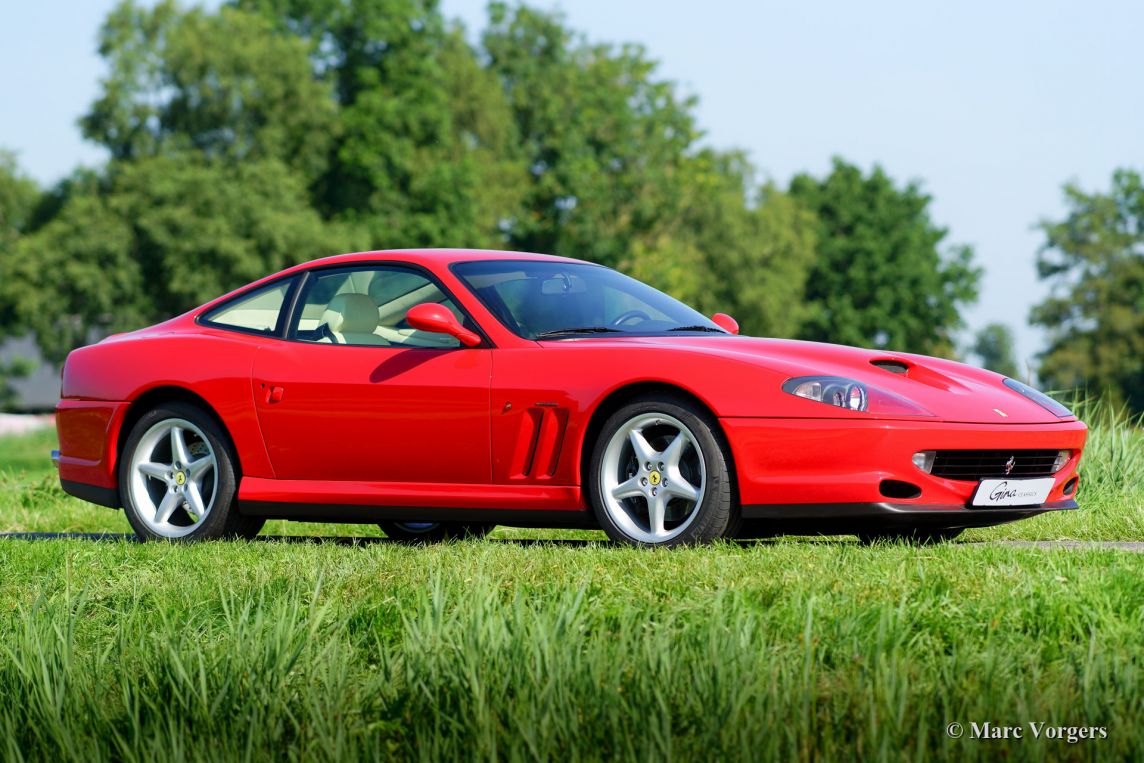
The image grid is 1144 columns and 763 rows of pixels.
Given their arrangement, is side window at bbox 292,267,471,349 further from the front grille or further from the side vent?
the front grille

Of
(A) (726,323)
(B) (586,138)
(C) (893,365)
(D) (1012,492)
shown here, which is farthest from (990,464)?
(B) (586,138)

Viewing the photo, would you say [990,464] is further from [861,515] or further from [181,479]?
[181,479]

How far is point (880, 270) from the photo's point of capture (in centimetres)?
7400

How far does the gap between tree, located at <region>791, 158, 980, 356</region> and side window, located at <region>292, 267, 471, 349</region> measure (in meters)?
64.3

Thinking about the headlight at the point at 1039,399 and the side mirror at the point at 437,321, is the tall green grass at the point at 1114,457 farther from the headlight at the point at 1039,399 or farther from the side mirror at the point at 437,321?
the side mirror at the point at 437,321

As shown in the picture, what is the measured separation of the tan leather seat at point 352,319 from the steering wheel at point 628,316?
1.14 m

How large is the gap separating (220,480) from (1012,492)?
12.6ft

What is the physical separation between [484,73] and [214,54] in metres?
14.2

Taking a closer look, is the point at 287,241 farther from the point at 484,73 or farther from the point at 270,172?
the point at 484,73

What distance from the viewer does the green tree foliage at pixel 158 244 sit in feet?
149

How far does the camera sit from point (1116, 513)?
8.23 m

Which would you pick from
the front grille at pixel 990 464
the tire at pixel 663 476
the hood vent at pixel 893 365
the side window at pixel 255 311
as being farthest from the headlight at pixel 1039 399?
the side window at pixel 255 311

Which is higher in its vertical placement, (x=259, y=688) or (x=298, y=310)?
(x=298, y=310)

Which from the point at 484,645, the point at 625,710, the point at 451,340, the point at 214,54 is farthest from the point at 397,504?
the point at 214,54
